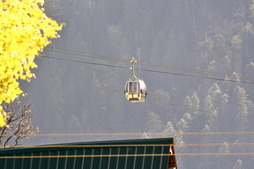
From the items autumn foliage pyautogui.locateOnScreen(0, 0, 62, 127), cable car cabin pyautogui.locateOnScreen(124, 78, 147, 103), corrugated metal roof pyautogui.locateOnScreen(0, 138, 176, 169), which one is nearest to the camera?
autumn foliage pyautogui.locateOnScreen(0, 0, 62, 127)

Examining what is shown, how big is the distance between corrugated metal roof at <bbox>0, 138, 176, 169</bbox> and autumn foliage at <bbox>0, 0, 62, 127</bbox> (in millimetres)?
10053

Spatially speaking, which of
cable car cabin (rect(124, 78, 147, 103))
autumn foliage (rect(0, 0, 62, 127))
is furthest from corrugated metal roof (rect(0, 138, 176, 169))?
cable car cabin (rect(124, 78, 147, 103))

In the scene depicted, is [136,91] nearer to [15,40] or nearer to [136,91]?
[136,91]

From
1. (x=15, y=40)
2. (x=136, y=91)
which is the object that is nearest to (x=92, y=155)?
(x=15, y=40)

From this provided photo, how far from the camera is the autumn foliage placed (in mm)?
24625

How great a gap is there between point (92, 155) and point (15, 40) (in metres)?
11.5

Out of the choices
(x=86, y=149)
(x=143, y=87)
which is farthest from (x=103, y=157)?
(x=143, y=87)

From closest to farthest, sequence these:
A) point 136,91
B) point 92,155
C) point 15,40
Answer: point 15,40, point 92,155, point 136,91

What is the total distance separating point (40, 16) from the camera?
84.3 ft

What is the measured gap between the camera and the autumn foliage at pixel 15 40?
2462cm

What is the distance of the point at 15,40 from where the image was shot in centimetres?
2475

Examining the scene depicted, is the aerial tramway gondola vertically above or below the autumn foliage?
above

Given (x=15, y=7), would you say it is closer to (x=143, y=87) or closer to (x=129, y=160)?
(x=129, y=160)

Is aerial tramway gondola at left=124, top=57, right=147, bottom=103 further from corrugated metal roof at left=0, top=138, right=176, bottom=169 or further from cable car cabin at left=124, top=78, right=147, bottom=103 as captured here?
corrugated metal roof at left=0, top=138, right=176, bottom=169
